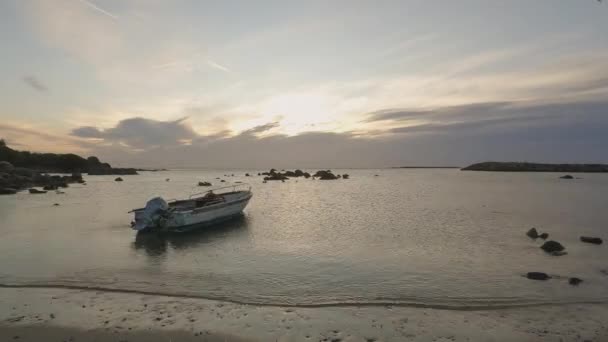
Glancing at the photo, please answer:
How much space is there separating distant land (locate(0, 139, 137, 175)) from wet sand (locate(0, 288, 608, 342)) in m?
106

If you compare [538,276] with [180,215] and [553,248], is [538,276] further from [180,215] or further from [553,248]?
[180,215]

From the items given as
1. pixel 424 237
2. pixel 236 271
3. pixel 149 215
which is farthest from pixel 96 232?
pixel 424 237

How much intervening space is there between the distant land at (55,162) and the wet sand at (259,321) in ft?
346

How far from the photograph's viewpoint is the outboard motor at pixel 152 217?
23.5 m

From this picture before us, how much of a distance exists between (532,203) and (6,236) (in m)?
47.9

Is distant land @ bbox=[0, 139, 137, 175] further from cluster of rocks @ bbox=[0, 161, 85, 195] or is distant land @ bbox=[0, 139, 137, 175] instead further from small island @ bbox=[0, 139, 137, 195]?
cluster of rocks @ bbox=[0, 161, 85, 195]

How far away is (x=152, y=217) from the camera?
77.6ft

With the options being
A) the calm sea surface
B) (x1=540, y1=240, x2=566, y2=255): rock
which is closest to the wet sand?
the calm sea surface

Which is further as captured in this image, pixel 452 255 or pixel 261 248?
pixel 261 248

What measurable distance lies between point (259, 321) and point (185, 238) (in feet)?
50.2

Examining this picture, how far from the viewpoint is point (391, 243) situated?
2077 centimetres

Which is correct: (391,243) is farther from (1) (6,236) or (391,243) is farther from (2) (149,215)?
(1) (6,236)

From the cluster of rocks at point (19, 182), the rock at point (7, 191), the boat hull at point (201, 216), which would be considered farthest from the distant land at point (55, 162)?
the boat hull at point (201, 216)

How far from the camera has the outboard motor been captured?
77.2 feet
